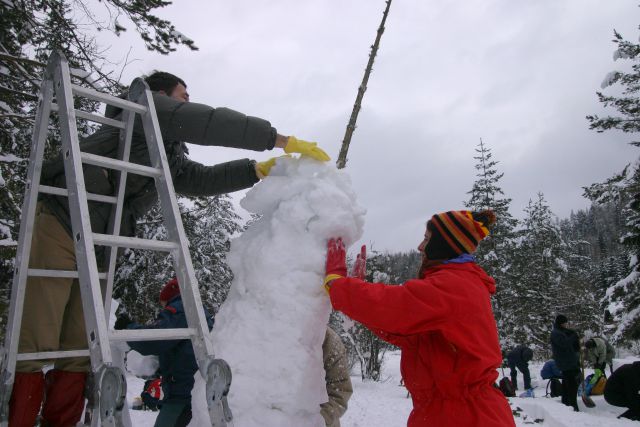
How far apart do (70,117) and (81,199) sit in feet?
1.58

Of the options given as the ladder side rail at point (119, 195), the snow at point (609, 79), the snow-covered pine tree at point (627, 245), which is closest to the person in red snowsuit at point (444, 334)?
the ladder side rail at point (119, 195)

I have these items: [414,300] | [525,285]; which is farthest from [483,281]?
[525,285]

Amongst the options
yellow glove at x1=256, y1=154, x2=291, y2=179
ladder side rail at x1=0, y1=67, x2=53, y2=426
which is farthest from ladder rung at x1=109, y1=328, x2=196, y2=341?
yellow glove at x1=256, y1=154, x2=291, y2=179

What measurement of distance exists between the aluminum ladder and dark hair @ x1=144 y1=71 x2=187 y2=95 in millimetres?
484

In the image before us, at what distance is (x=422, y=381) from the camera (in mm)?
2307

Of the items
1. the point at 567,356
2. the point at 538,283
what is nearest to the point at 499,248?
the point at 538,283

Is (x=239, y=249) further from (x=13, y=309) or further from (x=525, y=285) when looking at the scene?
(x=525, y=285)

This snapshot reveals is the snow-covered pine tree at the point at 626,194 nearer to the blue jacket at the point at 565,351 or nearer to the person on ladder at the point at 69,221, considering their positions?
the blue jacket at the point at 565,351

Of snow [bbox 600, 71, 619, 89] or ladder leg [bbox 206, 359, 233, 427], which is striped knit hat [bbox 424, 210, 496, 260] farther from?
snow [bbox 600, 71, 619, 89]

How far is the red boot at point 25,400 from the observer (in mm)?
2024

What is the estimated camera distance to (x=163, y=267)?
1720cm

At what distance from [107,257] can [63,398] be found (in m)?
0.78

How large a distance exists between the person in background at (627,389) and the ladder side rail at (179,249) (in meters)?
8.09

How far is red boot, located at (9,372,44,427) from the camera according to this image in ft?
6.64
